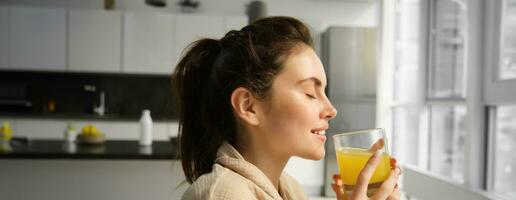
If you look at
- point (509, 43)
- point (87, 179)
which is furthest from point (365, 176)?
point (509, 43)

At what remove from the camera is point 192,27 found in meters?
4.84

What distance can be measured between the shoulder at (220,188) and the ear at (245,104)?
13cm

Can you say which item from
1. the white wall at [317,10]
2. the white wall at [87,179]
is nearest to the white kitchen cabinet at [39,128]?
the white wall at [317,10]

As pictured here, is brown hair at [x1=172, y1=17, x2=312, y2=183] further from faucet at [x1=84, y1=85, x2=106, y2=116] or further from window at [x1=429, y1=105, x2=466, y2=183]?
faucet at [x1=84, y1=85, x2=106, y2=116]

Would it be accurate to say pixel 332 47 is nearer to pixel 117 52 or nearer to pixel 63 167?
pixel 117 52

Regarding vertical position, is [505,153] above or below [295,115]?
below

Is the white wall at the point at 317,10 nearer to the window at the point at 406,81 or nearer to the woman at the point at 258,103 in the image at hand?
the window at the point at 406,81

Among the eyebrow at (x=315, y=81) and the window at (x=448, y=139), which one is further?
the window at (x=448, y=139)

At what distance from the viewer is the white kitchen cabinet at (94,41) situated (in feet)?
15.5

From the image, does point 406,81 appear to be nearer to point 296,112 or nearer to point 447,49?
point 447,49

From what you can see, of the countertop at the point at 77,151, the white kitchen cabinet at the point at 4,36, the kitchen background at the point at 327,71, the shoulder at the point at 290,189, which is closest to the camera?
the shoulder at the point at 290,189

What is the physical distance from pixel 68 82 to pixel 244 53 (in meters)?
4.62

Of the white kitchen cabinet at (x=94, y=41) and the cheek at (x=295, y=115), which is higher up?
the white kitchen cabinet at (x=94, y=41)

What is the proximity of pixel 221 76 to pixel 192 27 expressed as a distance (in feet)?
13.1
